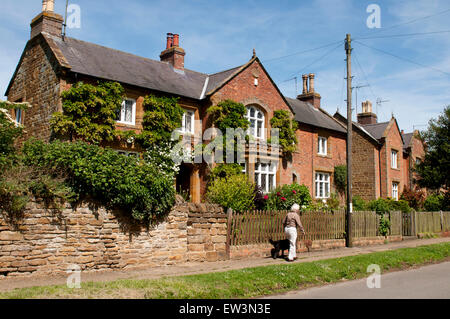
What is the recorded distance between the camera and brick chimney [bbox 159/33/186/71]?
23.9 meters

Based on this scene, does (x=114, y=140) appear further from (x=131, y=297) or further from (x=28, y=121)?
(x=131, y=297)

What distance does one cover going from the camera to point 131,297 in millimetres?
7867

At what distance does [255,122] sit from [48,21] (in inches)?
464

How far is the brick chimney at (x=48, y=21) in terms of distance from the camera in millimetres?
19391

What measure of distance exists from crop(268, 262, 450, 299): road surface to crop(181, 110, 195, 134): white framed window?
12753 mm

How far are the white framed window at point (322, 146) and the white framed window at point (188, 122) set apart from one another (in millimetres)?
11706

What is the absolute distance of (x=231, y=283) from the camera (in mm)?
9320

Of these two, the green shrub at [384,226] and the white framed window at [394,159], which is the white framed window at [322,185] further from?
the green shrub at [384,226]

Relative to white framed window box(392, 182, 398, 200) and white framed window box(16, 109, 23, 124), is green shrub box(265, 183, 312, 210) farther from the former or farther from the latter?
white framed window box(392, 182, 398, 200)

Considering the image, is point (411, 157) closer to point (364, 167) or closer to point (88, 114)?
point (364, 167)

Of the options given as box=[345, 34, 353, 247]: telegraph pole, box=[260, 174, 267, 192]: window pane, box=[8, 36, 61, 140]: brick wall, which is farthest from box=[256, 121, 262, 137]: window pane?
box=[8, 36, 61, 140]: brick wall

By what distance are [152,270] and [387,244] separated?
13.5 meters

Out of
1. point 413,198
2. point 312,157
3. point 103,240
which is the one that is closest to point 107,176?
Answer: point 103,240

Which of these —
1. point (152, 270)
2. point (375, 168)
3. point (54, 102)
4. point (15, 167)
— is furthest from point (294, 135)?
point (15, 167)
